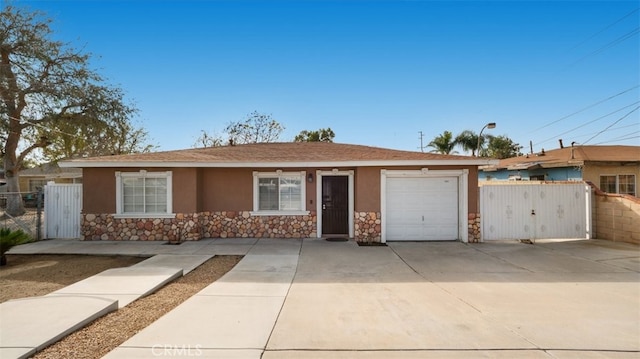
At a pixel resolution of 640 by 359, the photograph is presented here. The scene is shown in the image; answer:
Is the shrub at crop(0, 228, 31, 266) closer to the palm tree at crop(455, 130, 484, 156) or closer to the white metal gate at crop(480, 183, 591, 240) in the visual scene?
the white metal gate at crop(480, 183, 591, 240)

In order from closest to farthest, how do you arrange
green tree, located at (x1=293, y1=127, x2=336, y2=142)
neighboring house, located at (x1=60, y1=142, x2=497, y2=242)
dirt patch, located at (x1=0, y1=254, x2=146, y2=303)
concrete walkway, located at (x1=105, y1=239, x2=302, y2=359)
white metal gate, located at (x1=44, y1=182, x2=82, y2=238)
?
concrete walkway, located at (x1=105, y1=239, x2=302, y2=359)
dirt patch, located at (x1=0, y1=254, x2=146, y2=303)
neighboring house, located at (x1=60, y1=142, x2=497, y2=242)
white metal gate, located at (x1=44, y1=182, x2=82, y2=238)
green tree, located at (x1=293, y1=127, x2=336, y2=142)

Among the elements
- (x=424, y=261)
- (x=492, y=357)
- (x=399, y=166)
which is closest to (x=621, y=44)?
(x=399, y=166)

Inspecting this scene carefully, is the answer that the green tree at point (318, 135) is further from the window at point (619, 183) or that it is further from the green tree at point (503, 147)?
the window at point (619, 183)

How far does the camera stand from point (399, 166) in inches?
388

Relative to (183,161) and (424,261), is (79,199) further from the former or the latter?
(424,261)

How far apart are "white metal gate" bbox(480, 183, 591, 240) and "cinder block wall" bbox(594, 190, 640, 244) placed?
1.22 feet

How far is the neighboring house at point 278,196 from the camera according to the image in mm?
9836

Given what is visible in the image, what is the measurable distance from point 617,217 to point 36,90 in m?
29.5

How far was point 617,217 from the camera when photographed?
9.84m

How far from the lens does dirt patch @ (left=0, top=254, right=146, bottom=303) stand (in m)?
5.37

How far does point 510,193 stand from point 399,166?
12.9ft

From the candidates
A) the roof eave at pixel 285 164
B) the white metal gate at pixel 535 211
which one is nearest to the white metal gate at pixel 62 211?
the roof eave at pixel 285 164

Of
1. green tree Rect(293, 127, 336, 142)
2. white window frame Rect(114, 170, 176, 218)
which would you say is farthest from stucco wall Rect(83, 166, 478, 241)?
green tree Rect(293, 127, 336, 142)

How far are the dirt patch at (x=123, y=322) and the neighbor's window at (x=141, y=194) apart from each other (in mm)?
4817
